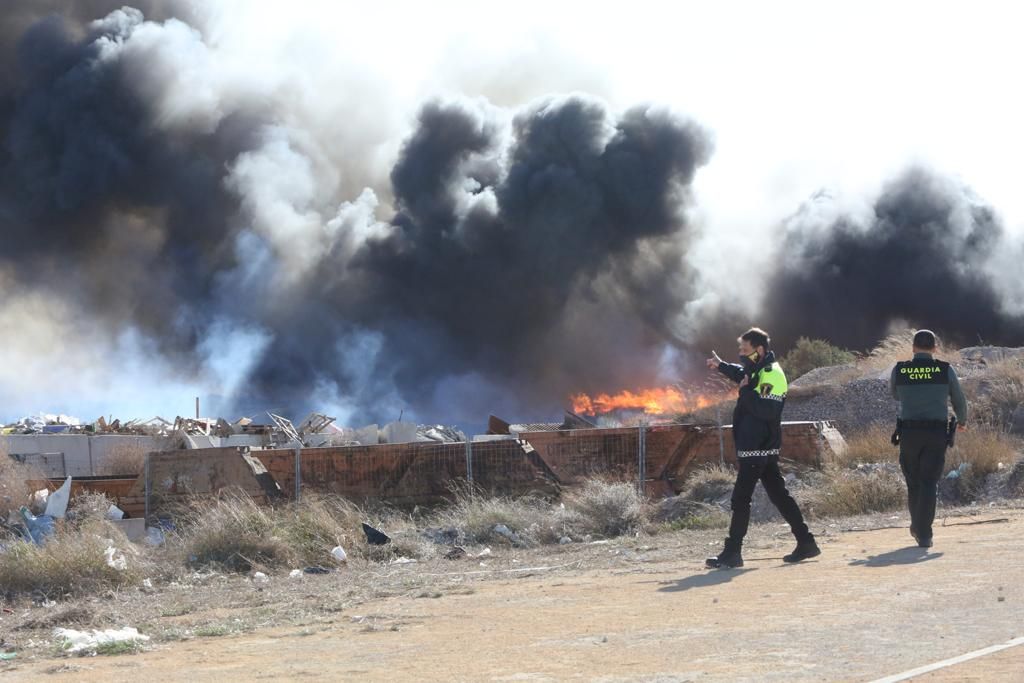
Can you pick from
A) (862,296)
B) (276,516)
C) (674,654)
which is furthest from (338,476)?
(862,296)

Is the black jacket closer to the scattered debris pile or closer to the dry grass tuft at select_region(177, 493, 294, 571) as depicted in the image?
the dry grass tuft at select_region(177, 493, 294, 571)

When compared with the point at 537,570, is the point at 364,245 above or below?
above

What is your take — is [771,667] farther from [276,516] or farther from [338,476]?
[338,476]

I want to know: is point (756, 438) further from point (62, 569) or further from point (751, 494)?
point (62, 569)

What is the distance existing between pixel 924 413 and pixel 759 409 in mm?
1445

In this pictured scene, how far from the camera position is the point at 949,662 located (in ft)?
16.0

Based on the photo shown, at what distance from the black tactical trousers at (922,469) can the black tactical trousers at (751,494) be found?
2.80 feet

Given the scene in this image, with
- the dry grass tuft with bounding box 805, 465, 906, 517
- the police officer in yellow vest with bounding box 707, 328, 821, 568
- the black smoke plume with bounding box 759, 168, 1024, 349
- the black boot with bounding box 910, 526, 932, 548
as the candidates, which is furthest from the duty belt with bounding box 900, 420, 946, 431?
the black smoke plume with bounding box 759, 168, 1024, 349

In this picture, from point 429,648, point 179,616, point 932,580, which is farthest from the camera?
point 179,616

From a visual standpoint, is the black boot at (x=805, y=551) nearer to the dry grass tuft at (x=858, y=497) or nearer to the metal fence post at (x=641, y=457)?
the dry grass tuft at (x=858, y=497)

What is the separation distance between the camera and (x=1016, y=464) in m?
13.3

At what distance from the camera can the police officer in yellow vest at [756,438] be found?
859 cm

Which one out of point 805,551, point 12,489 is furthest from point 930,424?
point 12,489

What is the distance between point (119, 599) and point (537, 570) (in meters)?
3.45
